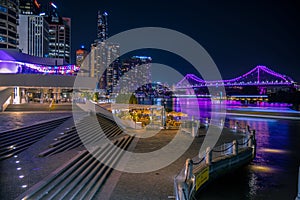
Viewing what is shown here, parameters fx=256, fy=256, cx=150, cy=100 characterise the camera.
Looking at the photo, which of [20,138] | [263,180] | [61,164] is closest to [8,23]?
[20,138]

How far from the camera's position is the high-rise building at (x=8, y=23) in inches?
2281

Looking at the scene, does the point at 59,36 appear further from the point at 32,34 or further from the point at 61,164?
the point at 61,164

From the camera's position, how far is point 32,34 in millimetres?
111125

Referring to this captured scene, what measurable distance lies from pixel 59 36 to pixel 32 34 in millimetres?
41741

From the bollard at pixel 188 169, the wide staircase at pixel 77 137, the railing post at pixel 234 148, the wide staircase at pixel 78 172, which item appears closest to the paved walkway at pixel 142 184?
the wide staircase at pixel 78 172

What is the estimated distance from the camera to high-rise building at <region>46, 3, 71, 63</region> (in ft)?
475

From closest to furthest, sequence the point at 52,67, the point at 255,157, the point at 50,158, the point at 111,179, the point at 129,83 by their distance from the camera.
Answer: the point at 111,179, the point at 50,158, the point at 255,157, the point at 52,67, the point at 129,83

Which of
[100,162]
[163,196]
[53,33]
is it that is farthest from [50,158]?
[53,33]

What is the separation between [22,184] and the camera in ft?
21.3

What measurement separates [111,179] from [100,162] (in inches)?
48.8

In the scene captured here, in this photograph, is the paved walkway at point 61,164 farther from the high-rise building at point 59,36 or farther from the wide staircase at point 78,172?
the high-rise building at point 59,36

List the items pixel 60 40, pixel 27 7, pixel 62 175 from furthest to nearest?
pixel 60 40 → pixel 27 7 → pixel 62 175

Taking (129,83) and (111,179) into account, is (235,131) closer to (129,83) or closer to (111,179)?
(111,179)

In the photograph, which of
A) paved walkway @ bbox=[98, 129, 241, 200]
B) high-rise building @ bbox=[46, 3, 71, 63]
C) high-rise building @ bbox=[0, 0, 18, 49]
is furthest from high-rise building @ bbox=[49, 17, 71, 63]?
paved walkway @ bbox=[98, 129, 241, 200]
